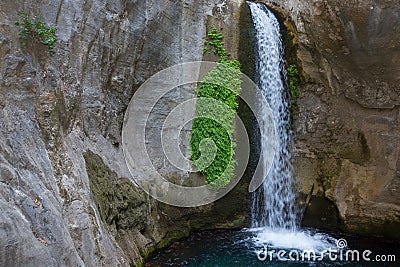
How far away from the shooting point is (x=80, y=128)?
5758mm

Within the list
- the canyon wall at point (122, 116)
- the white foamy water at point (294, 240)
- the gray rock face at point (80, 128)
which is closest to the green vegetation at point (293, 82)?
the canyon wall at point (122, 116)

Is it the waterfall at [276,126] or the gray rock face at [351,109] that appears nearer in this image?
the gray rock face at [351,109]

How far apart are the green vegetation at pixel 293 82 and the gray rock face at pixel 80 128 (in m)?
2.08

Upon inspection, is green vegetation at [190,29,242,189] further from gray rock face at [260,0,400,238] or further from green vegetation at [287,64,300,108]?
gray rock face at [260,0,400,238]

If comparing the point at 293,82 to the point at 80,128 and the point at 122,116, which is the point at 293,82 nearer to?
the point at 122,116

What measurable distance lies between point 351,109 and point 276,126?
61.9 inches

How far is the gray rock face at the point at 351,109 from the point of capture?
23.9 feet

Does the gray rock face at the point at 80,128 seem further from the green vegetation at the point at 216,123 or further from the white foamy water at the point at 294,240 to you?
the white foamy water at the point at 294,240

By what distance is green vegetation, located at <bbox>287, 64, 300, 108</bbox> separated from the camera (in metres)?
8.63

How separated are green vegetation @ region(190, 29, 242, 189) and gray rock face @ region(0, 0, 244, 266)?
23.4 inches

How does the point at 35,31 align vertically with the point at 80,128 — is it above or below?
above

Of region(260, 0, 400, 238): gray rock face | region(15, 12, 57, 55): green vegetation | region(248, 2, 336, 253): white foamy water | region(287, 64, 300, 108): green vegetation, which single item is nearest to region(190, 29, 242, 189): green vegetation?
region(248, 2, 336, 253): white foamy water

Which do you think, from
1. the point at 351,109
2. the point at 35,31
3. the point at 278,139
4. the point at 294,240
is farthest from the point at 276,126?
the point at 35,31

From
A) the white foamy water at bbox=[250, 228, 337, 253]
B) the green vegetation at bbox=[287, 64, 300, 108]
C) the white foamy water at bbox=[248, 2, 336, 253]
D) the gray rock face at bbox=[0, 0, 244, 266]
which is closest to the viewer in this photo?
A: the gray rock face at bbox=[0, 0, 244, 266]
